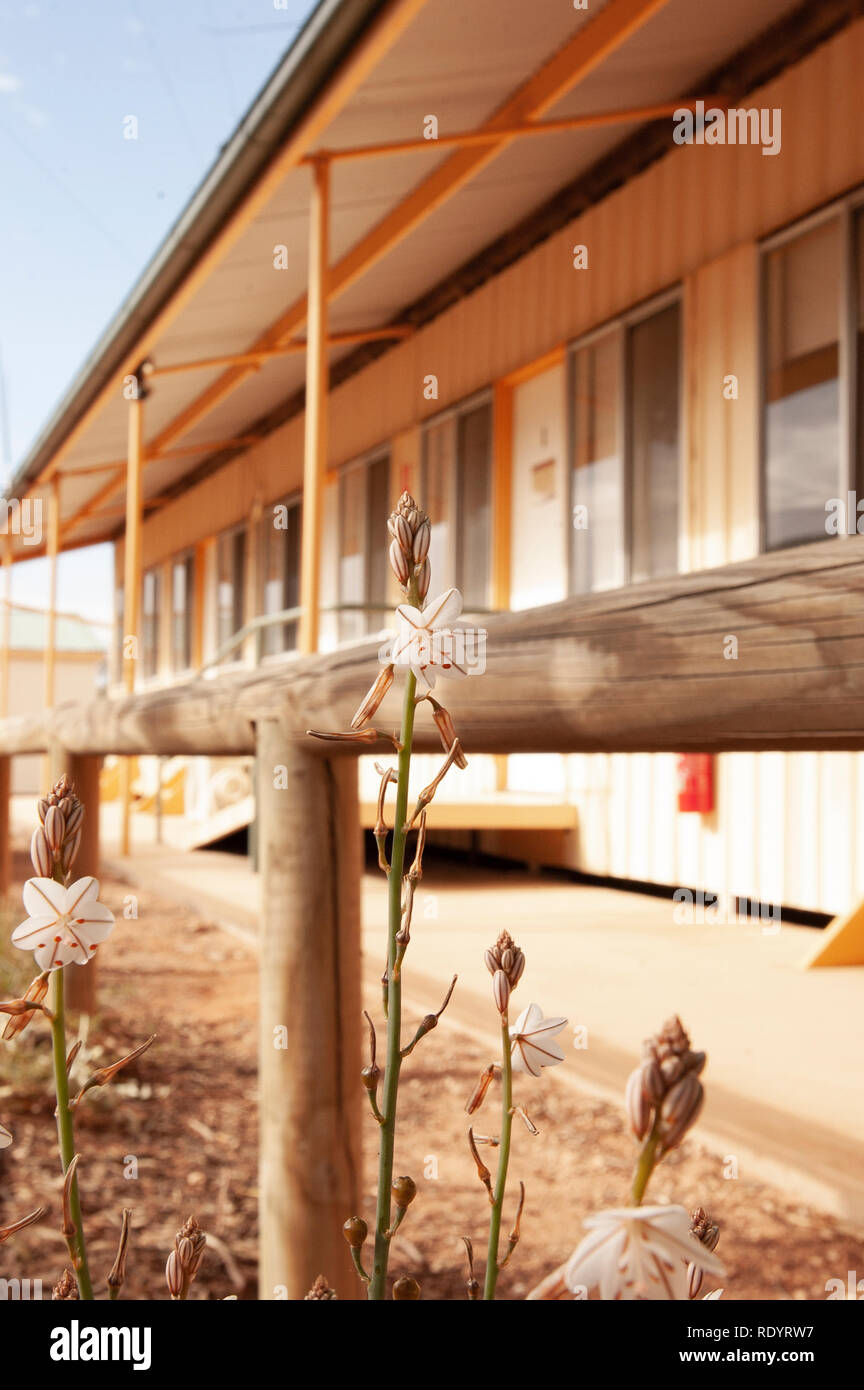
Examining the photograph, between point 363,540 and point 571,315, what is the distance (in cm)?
380

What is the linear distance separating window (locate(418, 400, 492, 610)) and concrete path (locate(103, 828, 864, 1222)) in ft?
10.2

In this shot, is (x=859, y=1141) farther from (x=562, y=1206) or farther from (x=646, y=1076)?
(x=646, y=1076)

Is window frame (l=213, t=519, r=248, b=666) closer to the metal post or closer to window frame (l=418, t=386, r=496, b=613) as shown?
window frame (l=418, t=386, r=496, b=613)

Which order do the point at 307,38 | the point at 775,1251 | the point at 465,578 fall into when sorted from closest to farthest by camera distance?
the point at 775,1251, the point at 307,38, the point at 465,578

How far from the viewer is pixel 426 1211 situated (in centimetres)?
280

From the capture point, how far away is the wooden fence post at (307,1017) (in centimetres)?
190

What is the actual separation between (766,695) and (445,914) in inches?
194

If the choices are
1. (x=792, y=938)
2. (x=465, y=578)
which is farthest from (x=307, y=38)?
(x=465, y=578)

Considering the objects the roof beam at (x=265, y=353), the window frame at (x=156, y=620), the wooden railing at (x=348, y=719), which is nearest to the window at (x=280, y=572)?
the roof beam at (x=265, y=353)

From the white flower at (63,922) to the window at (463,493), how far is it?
822 cm

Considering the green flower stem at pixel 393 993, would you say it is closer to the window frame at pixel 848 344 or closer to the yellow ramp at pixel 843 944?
the yellow ramp at pixel 843 944

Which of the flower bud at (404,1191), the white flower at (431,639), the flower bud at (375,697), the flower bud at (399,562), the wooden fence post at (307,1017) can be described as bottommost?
the wooden fence post at (307,1017)

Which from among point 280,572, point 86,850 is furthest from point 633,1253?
point 280,572

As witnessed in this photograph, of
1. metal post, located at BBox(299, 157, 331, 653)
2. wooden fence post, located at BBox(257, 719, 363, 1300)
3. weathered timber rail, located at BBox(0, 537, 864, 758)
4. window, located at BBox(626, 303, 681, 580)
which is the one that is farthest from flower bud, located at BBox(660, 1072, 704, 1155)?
window, located at BBox(626, 303, 681, 580)
